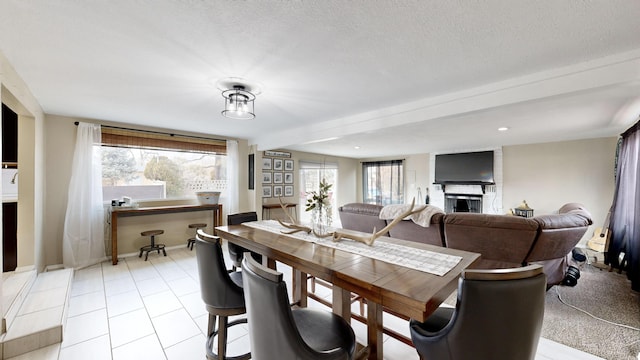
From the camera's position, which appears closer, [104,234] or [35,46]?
[35,46]

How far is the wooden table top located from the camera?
3.16ft

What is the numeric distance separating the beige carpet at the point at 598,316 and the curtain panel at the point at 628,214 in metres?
0.28

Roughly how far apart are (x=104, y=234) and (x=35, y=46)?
312cm

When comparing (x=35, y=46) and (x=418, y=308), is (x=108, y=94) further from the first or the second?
(x=418, y=308)

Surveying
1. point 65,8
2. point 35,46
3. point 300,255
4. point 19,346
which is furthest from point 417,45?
point 19,346

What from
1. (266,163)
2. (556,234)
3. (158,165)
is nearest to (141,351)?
(158,165)

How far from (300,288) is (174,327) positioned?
3.85 feet

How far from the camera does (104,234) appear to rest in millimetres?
3770

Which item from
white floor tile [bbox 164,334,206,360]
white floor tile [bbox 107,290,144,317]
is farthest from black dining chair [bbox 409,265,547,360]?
white floor tile [bbox 107,290,144,317]

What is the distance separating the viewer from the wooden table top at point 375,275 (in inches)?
38.0

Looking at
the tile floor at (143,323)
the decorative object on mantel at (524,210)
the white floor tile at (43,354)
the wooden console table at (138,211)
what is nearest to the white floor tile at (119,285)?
the tile floor at (143,323)

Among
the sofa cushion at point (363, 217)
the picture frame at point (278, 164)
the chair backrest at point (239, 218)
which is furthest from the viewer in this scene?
the picture frame at point (278, 164)

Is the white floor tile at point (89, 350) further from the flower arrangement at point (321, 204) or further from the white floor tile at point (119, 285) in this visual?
the flower arrangement at point (321, 204)

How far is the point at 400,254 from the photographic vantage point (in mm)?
1533
